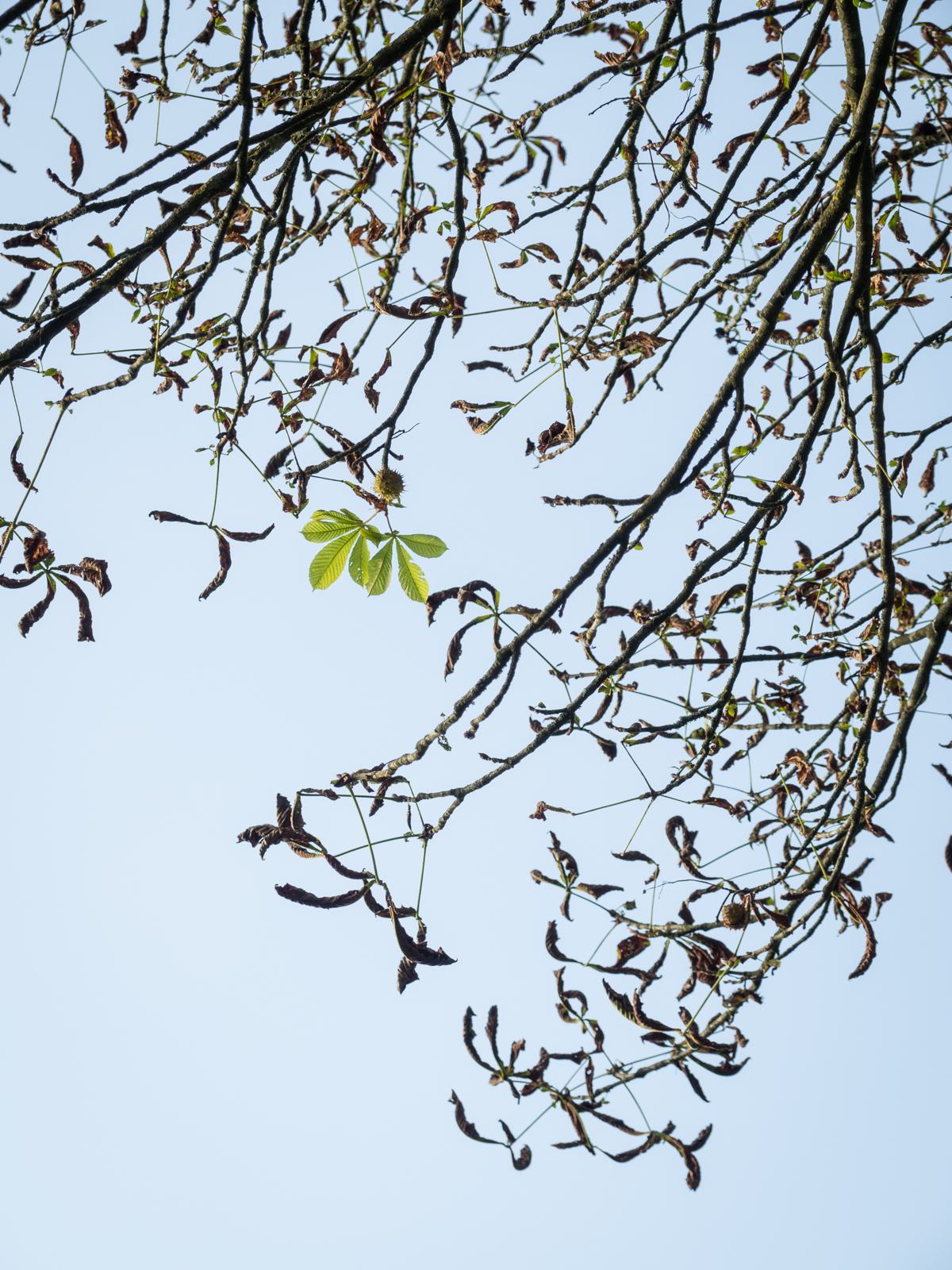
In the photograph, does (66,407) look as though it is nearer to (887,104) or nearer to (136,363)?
(136,363)

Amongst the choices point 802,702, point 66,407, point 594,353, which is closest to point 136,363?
point 66,407

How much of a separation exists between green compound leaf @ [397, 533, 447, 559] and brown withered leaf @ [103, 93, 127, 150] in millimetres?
1024

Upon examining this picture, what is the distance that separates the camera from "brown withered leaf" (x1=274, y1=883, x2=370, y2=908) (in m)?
1.64

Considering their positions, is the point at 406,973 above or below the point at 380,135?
below

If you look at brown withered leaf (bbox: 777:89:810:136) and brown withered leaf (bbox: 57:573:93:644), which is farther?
brown withered leaf (bbox: 777:89:810:136)

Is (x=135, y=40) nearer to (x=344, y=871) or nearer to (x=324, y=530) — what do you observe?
(x=324, y=530)

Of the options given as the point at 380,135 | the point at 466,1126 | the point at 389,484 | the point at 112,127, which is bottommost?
the point at 466,1126

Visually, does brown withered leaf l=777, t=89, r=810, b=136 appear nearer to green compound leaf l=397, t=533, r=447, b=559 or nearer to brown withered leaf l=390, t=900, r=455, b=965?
green compound leaf l=397, t=533, r=447, b=559

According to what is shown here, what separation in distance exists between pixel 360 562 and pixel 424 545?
0.14 meters

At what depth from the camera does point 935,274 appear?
198 centimetres

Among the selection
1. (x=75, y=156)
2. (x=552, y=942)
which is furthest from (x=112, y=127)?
(x=552, y=942)

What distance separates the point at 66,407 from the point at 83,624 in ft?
1.23

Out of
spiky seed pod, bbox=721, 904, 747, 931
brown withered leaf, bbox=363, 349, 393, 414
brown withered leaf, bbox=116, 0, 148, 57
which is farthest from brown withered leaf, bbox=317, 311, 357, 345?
spiky seed pod, bbox=721, 904, 747, 931

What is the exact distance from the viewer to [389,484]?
2059 mm
